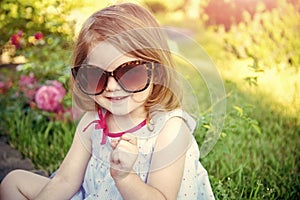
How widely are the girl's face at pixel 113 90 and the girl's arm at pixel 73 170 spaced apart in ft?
0.71

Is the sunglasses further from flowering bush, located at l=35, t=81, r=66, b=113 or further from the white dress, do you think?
flowering bush, located at l=35, t=81, r=66, b=113

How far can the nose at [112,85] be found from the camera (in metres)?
1.73

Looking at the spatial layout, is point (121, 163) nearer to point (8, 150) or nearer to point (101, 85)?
point (101, 85)

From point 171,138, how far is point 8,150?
57.2 inches

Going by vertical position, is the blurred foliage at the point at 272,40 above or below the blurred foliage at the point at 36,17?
below

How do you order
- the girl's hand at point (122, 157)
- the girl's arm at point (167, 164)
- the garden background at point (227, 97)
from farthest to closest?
the garden background at point (227, 97) → the girl's arm at point (167, 164) → the girl's hand at point (122, 157)

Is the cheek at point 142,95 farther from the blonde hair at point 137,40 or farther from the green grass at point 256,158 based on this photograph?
the green grass at point 256,158

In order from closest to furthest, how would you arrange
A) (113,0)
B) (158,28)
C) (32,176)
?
(158,28)
(113,0)
(32,176)

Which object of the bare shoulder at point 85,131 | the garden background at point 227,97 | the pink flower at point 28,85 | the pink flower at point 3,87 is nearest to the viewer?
the bare shoulder at point 85,131

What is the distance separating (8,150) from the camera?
307 centimetres

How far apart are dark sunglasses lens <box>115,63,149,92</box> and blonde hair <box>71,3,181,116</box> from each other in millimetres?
40

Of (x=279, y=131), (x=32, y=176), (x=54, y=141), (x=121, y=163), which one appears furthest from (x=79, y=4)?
(x=121, y=163)

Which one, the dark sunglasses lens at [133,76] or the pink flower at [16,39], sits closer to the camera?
the dark sunglasses lens at [133,76]

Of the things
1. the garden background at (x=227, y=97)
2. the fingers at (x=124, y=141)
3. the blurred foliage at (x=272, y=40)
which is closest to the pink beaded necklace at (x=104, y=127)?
the fingers at (x=124, y=141)
